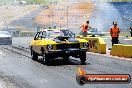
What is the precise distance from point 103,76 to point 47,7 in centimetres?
7916

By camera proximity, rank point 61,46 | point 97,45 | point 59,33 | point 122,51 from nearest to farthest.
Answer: point 61,46, point 59,33, point 122,51, point 97,45

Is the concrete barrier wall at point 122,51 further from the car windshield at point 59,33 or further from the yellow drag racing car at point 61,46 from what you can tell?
the car windshield at point 59,33

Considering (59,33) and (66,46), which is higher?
(59,33)

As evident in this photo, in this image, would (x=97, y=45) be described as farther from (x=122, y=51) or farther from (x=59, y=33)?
(x=59, y=33)

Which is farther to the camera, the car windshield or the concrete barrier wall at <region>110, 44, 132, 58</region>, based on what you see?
the concrete barrier wall at <region>110, 44, 132, 58</region>

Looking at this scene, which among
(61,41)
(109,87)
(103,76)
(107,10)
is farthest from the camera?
(107,10)

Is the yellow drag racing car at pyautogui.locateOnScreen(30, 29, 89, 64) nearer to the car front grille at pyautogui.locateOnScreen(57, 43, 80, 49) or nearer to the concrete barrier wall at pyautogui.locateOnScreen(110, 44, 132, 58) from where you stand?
the car front grille at pyautogui.locateOnScreen(57, 43, 80, 49)

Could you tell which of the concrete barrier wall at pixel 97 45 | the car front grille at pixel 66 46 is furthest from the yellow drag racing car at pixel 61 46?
the concrete barrier wall at pixel 97 45

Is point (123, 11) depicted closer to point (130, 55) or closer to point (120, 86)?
point (130, 55)

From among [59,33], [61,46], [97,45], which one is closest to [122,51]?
[97,45]

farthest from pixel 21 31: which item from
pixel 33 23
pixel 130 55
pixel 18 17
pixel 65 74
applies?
pixel 65 74

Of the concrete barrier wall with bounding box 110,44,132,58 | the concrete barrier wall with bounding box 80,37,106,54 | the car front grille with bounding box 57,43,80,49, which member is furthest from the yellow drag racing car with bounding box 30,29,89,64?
the concrete barrier wall with bounding box 80,37,106,54

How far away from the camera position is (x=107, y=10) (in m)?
70.7

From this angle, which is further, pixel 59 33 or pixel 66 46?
pixel 59 33
